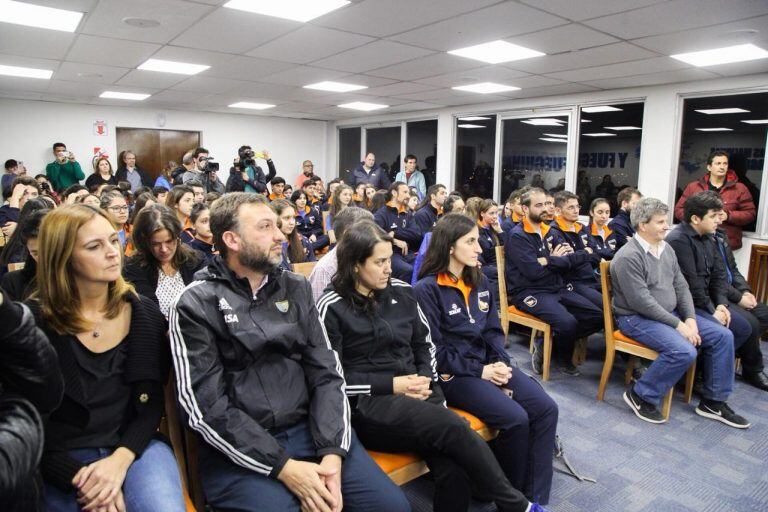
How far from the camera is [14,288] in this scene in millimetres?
1843

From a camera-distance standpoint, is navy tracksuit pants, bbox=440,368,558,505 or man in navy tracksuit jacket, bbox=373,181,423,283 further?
man in navy tracksuit jacket, bbox=373,181,423,283

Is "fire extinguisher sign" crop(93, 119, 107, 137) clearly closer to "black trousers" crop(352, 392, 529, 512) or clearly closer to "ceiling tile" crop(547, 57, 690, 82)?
"ceiling tile" crop(547, 57, 690, 82)

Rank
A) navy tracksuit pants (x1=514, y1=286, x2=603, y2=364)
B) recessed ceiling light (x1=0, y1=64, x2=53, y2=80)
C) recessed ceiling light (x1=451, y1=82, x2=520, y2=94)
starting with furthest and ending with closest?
recessed ceiling light (x1=451, y1=82, x2=520, y2=94) → recessed ceiling light (x1=0, y1=64, x2=53, y2=80) → navy tracksuit pants (x1=514, y1=286, x2=603, y2=364)

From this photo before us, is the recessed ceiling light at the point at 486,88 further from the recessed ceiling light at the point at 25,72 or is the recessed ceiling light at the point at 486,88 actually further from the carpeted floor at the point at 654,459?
the recessed ceiling light at the point at 25,72

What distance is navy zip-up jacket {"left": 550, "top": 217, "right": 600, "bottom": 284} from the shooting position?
150 inches

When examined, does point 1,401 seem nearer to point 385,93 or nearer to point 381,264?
point 381,264

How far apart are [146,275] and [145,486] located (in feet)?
4.03

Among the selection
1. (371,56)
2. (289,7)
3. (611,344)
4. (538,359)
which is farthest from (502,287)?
(371,56)

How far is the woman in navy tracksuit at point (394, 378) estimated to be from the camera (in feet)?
5.44

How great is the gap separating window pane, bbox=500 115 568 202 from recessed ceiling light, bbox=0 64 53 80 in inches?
250

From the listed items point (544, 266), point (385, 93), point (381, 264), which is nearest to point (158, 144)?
point (385, 93)

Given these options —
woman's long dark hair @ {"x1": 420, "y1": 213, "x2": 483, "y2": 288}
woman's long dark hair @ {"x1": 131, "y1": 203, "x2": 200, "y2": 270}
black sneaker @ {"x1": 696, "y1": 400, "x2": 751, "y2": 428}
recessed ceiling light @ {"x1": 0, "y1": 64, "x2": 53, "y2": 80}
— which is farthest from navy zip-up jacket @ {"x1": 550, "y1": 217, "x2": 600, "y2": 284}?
recessed ceiling light @ {"x1": 0, "y1": 64, "x2": 53, "y2": 80}

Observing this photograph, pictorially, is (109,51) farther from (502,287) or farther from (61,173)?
(61,173)

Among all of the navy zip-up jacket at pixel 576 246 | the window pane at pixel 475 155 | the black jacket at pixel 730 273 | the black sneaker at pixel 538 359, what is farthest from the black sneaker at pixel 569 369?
the window pane at pixel 475 155
